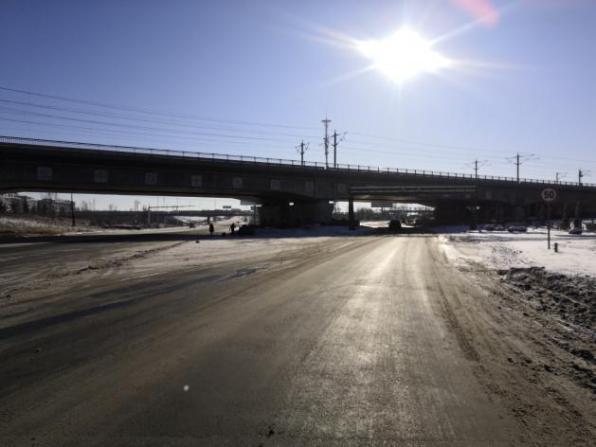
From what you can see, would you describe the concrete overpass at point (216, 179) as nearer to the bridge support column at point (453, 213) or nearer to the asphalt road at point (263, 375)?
the bridge support column at point (453, 213)

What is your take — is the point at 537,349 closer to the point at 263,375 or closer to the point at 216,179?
the point at 263,375

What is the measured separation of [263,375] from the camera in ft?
17.7

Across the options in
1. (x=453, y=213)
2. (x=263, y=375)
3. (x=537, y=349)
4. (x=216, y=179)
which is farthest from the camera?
(x=453, y=213)

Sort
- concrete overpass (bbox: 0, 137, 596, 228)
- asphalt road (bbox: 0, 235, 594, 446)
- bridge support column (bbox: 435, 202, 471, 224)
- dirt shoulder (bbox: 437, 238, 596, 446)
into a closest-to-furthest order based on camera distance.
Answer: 1. asphalt road (bbox: 0, 235, 594, 446)
2. dirt shoulder (bbox: 437, 238, 596, 446)
3. concrete overpass (bbox: 0, 137, 596, 228)
4. bridge support column (bbox: 435, 202, 471, 224)

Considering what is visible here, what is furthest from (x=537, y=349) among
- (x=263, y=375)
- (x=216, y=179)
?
(x=216, y=179)

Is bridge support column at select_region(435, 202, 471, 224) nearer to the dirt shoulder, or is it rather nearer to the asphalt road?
the dirt shoulder

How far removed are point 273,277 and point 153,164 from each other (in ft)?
134

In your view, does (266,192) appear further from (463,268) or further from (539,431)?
(539,431)

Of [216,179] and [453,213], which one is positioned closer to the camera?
[216,179]

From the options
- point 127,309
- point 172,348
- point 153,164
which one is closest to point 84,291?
point 127,309

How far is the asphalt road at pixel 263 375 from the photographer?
13.1 feet

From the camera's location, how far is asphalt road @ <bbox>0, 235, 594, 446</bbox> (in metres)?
4.01

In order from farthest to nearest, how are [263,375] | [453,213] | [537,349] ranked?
[453,213] < [537,349] < [263,375]

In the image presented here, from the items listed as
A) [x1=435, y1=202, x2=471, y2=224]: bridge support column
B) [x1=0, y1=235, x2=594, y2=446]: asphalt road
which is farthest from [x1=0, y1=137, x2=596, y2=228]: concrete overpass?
[x1=0, y1=235, x2=594, y2=446]: asphalt road
